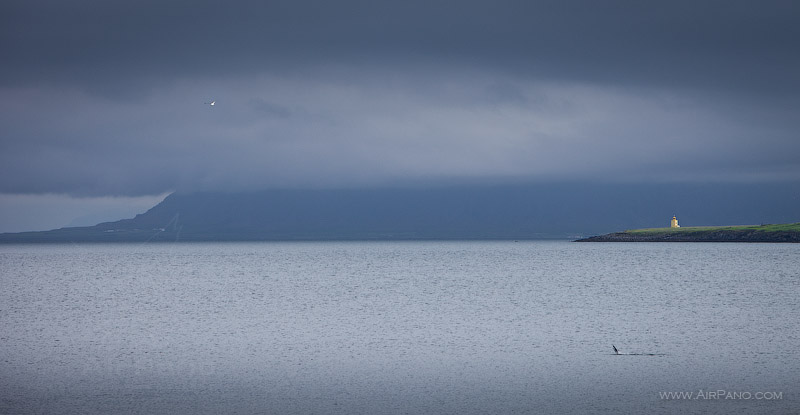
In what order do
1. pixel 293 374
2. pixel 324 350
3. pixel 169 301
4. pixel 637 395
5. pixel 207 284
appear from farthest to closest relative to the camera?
1. pixel 207 284
2. pixel 169 301
3. pixel 324 350
4. pixel 293 374
5. pixel 637 395

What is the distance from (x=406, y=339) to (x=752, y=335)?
55.0 ft

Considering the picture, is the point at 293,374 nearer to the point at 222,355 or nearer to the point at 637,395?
the point at 222,355

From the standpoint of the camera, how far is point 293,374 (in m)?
28.6

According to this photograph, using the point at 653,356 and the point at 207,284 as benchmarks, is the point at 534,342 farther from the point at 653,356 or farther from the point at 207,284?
the point at 207,284

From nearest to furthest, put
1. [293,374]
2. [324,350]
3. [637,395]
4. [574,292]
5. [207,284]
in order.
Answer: [637,395], [293,374], [324,350], [574,292], [207,284]

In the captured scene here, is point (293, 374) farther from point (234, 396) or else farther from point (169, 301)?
point (169, 301)

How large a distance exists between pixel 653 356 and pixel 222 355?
1817cm

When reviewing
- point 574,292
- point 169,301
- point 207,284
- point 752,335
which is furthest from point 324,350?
point 207,284

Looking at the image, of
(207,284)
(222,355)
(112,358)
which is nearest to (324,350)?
(222,355)

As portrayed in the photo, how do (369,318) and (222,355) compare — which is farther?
(369,318)

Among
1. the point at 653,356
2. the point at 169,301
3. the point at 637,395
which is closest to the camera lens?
the point at 637,395

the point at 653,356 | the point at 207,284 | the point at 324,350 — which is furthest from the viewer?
the point at 207,284

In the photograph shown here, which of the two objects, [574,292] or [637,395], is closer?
[637,395]

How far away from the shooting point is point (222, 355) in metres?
33.8
